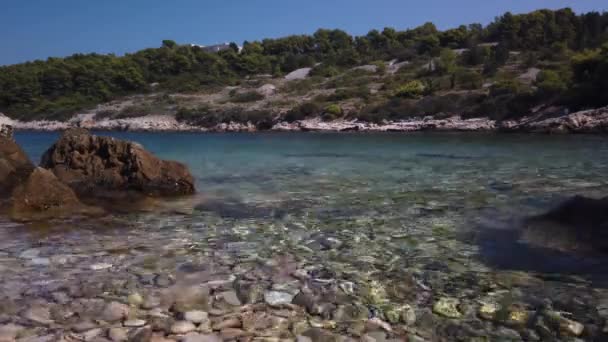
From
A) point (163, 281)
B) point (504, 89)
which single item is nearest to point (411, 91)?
point (504, 89)

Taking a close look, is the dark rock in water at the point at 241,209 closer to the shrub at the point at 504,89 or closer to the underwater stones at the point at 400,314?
the underwater stones at the point at 400,314

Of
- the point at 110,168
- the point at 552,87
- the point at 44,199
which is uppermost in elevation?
the point at 552,87

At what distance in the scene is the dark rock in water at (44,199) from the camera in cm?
877

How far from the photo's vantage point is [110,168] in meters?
11.9

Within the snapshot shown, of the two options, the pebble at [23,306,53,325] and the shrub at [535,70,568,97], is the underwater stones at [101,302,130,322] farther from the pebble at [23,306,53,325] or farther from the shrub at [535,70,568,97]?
the shrub at [535,70,568,97]

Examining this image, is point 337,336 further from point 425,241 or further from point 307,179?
point 307,179

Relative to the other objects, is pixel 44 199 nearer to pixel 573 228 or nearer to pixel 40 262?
pixel 40 262

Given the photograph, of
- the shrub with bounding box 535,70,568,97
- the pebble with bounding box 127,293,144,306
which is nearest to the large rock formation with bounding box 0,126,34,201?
the pebble with bounding box 127,293,144,306

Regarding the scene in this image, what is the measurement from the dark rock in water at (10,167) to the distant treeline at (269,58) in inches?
2200

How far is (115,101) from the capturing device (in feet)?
266

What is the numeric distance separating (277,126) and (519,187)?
42.0 m

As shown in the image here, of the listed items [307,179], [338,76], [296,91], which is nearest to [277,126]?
[296,91]

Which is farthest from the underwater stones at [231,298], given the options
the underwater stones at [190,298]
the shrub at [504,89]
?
the shrub at [504,89]

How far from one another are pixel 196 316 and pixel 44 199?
622 cm
